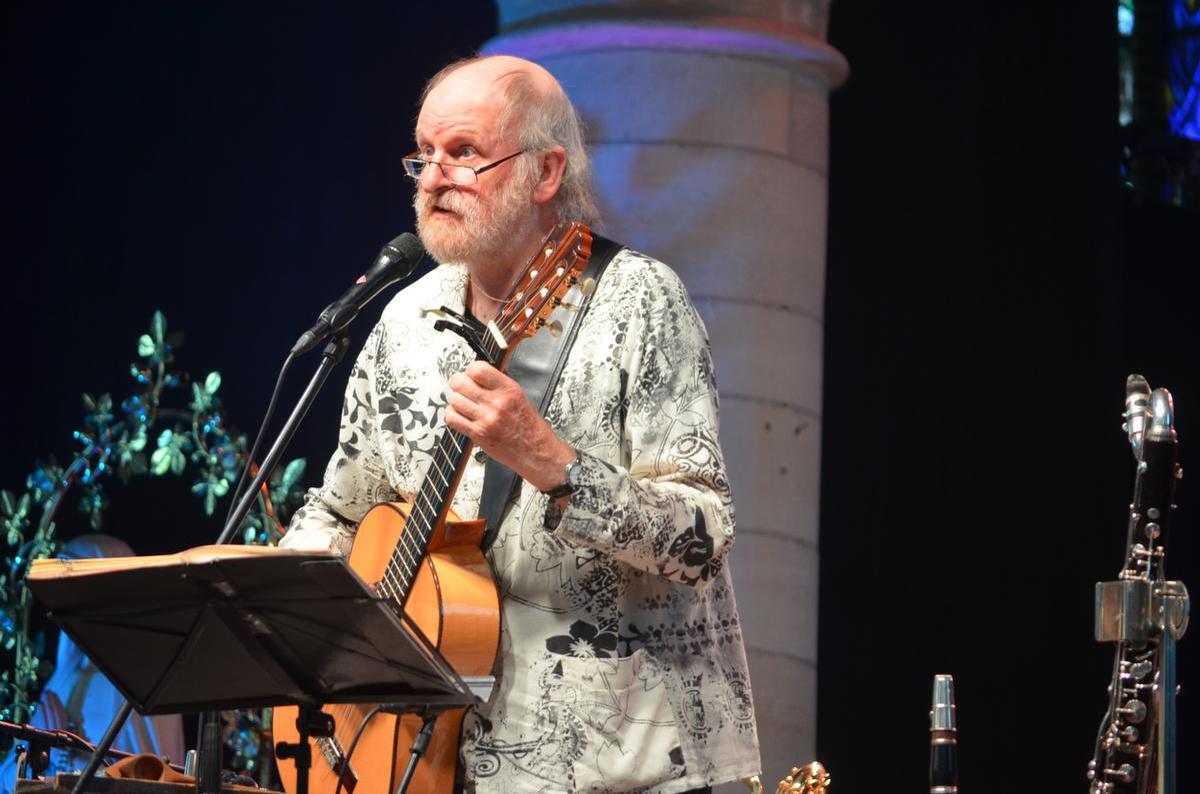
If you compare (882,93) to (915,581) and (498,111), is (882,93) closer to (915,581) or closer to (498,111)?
(915,581)

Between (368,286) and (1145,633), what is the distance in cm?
147

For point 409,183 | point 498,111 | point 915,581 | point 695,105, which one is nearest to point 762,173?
point 695,105

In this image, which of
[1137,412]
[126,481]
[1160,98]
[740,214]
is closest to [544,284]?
[1137,412]

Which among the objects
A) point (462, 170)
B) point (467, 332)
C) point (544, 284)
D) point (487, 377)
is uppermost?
point (462, 170)

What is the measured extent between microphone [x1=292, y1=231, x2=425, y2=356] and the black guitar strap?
0.80ft

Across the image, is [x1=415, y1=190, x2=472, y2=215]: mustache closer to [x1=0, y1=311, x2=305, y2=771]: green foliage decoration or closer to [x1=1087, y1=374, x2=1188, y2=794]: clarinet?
[x1=1087, y1=374, x2=1188, y2=794]: clarinet

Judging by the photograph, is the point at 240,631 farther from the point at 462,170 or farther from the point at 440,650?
the point at 462,170

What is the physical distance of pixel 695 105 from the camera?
550cm

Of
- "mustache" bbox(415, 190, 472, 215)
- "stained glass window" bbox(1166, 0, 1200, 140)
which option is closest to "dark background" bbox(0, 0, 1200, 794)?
"stained glass window" bbox(1166, 0, 1200, 140)

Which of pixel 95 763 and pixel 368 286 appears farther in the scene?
pixel 368 286

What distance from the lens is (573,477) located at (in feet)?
9.50

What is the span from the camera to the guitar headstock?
306cm

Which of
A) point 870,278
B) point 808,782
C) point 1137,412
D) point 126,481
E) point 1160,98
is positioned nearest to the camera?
point 1137,412

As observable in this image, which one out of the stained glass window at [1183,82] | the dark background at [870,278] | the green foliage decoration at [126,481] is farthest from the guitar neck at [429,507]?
the stained glass window at [1183,82]
